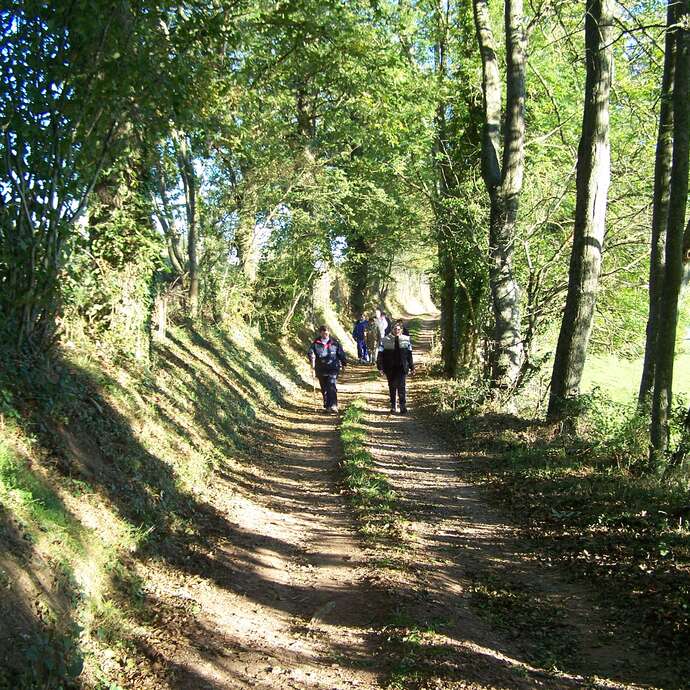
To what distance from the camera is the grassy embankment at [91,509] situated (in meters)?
3.83

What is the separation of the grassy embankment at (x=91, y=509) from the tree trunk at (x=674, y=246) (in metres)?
5.57

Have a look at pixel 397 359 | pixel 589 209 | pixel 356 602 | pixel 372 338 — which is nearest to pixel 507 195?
pixel 589 209

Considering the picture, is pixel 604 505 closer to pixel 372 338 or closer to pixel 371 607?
pixel 371 607

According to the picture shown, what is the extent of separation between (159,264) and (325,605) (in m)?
6.18

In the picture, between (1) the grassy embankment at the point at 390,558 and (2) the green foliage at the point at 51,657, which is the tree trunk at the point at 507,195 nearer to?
(1) the grassy embankment at the point at 390,558

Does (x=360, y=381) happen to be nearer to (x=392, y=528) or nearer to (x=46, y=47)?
(x=392, y=528)

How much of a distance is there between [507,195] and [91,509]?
1046cm

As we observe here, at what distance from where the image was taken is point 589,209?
9.69m

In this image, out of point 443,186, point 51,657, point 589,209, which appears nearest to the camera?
point 51,657

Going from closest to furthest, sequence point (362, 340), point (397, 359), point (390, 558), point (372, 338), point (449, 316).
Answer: point (390, 558) < point (397, 359) < point (449, 316) < point (372, 338) < point (362, 340)

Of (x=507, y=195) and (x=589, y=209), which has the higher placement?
(x=507, y=195)

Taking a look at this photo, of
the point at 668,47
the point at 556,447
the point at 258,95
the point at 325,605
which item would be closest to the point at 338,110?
the point at 258,95

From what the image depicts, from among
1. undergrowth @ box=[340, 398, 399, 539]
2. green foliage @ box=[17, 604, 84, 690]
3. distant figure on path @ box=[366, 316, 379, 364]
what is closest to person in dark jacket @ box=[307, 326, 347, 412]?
undergrowth @ box=[340, 398, 399, 539]

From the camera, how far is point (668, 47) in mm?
9242
